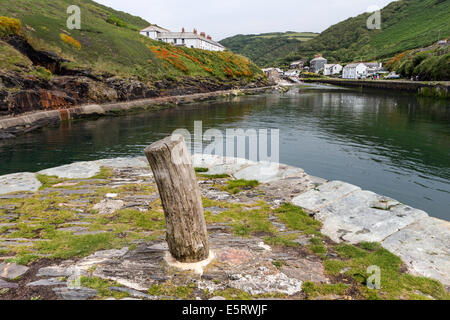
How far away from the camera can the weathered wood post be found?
559cm

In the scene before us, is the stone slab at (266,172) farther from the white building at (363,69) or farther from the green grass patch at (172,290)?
the white building at (363,69)

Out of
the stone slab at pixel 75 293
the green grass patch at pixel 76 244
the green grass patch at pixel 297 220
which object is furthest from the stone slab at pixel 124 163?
the stone slab at pixel 75 293

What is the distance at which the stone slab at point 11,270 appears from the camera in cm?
557

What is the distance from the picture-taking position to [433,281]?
5816mm

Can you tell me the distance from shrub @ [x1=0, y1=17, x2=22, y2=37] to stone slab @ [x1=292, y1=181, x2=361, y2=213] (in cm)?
4975

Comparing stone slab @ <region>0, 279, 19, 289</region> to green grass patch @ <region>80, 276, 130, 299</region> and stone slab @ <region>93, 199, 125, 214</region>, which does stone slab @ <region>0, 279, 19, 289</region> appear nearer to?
green grass patch @ <region>80, 276, 130, 299</region>

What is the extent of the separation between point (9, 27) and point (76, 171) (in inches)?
1649

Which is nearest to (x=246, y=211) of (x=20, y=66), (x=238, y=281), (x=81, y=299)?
(x=238, y=281)

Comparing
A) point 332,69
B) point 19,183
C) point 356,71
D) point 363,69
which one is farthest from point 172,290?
point 332,69

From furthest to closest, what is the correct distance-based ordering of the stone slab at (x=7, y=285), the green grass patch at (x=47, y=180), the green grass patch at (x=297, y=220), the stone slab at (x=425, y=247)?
the green grass patch at (x=47, y=180) → the green grass patch at (x=297, y=220) → the stone slab at (x=425, y=247) → the stone slab at (x=7, y=285)

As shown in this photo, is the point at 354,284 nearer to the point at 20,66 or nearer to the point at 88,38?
the point at 20,66

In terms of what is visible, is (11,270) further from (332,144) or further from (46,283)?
(332,144)

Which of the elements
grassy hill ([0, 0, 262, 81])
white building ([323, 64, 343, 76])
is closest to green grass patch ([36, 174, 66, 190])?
grassy hill ([0, 0, 262, 81])

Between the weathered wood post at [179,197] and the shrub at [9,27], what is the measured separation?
49873 millimetres
